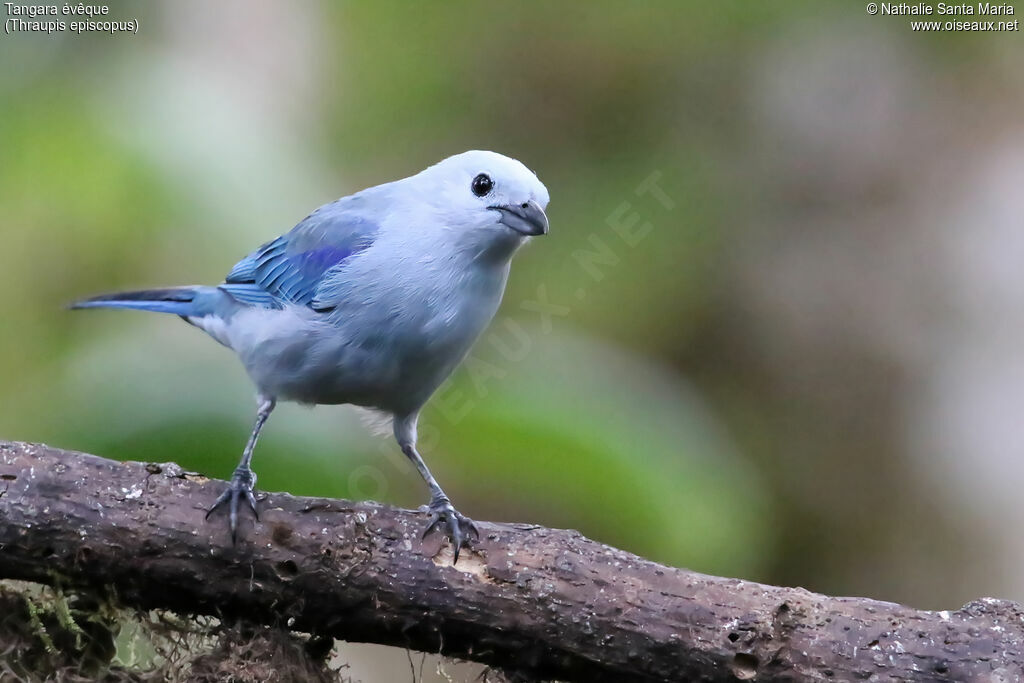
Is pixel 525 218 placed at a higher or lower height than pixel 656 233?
higher

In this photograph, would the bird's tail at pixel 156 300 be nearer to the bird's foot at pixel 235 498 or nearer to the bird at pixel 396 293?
the bird at pixel 396 293

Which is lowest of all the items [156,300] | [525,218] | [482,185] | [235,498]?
[235,498]

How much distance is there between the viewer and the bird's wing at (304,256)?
361 cm

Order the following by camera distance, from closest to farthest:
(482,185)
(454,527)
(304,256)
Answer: (454,527), (482,185), (304,256)

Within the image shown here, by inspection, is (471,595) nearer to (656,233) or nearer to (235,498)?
(235,498)

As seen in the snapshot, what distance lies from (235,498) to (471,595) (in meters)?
0.70

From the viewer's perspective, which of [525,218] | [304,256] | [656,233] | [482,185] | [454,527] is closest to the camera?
[454,527]

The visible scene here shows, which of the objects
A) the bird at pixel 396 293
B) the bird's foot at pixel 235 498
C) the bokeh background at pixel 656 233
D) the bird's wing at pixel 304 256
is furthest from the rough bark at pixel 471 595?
the bokeh background at pixel 656 233

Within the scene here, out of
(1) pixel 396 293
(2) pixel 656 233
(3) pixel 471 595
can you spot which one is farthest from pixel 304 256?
(2) pixel 656 233

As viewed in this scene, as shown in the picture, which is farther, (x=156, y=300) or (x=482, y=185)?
(x=156, y=300)

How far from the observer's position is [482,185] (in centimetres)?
343

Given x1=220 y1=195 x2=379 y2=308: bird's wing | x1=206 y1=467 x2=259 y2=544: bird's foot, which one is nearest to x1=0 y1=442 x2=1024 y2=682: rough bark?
x1=206 y1=467 x2=259 y2=544: bird's foot

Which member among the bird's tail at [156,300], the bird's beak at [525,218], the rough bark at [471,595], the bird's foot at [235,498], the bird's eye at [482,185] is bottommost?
the rough bark at [471,595]

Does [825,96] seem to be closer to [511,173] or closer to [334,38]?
[334,38]
